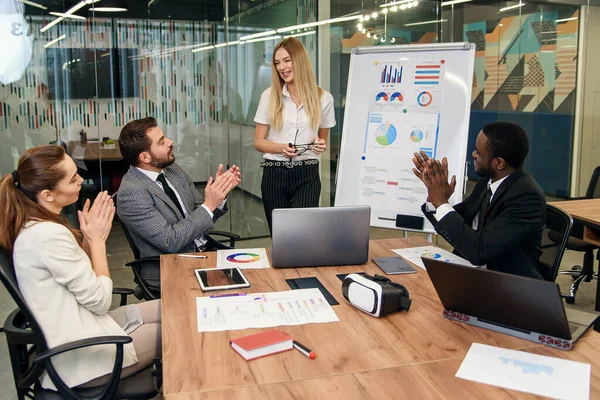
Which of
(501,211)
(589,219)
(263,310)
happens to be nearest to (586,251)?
(589,219)

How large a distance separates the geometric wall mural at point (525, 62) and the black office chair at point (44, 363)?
5.44 m

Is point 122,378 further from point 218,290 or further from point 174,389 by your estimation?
point 174,389

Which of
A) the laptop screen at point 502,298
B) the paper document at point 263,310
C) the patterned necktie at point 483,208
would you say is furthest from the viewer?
the patterned necktie at point 483,208

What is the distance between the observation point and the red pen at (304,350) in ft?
5.70

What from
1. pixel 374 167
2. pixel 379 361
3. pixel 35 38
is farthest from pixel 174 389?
pixel 35 38

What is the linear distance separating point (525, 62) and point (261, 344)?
5.96m

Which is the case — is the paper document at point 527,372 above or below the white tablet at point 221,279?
below

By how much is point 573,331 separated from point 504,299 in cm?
24

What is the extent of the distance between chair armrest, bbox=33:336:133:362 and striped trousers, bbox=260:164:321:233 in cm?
206

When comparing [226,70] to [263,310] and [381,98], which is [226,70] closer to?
[381,98]

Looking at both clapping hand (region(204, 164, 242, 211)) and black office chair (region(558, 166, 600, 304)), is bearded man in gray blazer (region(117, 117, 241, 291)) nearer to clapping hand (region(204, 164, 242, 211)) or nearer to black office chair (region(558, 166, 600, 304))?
clapping hand (region(204, 164, 242, 211))

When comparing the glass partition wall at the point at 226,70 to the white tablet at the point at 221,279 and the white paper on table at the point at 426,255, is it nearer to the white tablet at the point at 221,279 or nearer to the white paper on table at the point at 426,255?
the white tablet at the point at 221,279

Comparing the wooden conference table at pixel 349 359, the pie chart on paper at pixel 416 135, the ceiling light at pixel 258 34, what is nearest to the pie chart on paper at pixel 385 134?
the pie chart on paper at pixel 416 135

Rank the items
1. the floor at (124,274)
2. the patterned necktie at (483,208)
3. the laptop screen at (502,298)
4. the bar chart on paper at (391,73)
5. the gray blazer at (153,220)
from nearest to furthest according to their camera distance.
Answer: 1. the laptop screen at (502,298)
2. the patterned necktie at (483,208)
3. the gray blazer at (153,220)
4. the floor at (124,274)
5. the bar chart on paper at (391,73)
